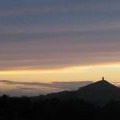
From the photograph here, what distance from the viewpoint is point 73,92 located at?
232ft

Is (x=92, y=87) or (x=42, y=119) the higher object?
Result: (x=92, y=87)

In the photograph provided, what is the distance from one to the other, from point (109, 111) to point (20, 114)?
33.2 ft

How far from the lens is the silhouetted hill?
6525 cm

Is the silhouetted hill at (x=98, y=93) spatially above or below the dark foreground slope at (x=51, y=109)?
above

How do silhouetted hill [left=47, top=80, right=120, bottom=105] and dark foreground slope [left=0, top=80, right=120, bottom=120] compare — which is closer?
dark foreground slope [left=0, top=80, right=120, bottom=120]

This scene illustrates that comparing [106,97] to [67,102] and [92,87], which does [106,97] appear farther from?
[67,102]

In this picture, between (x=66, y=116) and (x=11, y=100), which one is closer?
(x=66, y=116)

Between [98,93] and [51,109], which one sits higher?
[98,93]

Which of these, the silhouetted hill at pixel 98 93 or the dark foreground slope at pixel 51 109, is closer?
the dark foreground slope at pixel 51 109

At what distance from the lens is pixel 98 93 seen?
2594 inches

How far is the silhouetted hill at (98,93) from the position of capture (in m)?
65.2

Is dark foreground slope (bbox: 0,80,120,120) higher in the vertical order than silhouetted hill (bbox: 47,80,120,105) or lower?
lower

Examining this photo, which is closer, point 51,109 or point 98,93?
point 51,109

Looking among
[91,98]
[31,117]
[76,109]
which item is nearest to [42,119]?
[31,117]
